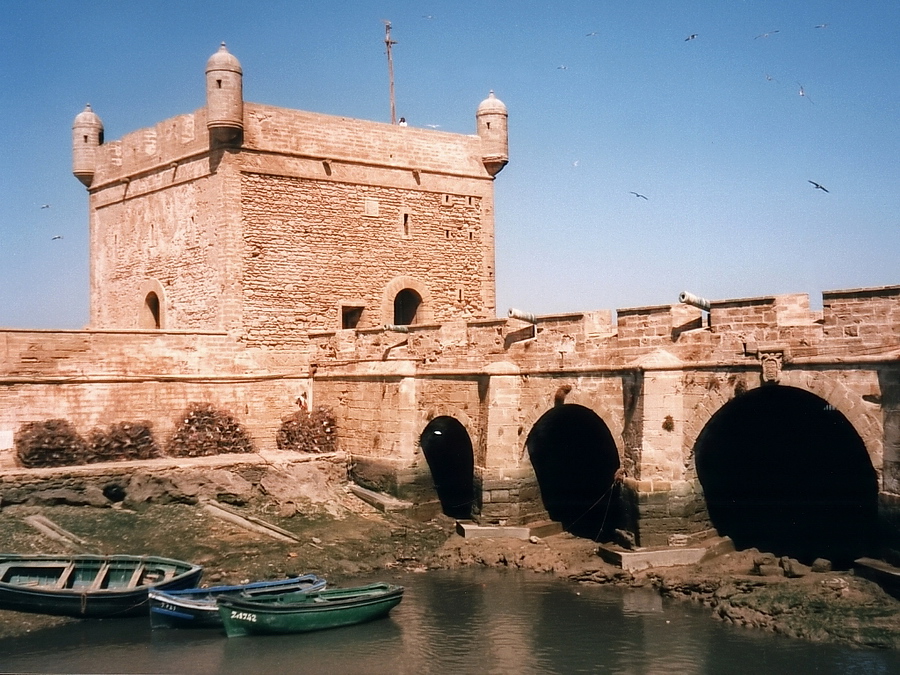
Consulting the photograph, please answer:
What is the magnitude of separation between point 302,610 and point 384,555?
4428mm

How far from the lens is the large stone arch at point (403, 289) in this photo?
25.0m

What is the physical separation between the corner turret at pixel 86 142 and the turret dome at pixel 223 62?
21.4 feet

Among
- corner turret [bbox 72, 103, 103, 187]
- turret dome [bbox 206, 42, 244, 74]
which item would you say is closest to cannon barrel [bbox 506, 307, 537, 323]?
turret dome [bbox 206, 42, 244, 74]

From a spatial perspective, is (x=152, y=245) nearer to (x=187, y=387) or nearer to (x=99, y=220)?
(x=99, y=220)

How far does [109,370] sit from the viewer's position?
20.8 m

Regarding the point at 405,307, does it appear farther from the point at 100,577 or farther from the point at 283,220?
the point at 100,577

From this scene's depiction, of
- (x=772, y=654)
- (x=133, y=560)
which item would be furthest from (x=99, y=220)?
(x=772, y=654)

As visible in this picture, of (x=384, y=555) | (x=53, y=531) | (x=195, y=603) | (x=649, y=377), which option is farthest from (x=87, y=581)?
(x=649, y=377)

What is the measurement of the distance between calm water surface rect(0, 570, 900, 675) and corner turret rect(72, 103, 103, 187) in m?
16.3

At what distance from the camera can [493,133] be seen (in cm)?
2647

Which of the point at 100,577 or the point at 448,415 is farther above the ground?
the point at 448,415

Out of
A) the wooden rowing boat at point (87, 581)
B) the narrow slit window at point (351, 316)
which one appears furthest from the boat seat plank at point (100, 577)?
the narrow slit window at point (351, 316)

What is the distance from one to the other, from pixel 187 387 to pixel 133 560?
22.2 ft

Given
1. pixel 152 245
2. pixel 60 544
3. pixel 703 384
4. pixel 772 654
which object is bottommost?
pixel 772 654
